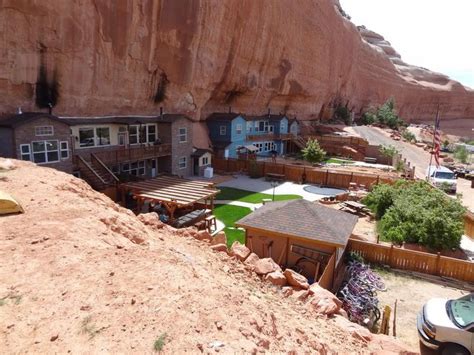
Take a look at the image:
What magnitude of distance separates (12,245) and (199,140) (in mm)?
31823

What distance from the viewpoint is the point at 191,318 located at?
5.90m

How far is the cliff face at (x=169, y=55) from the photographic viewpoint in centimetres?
2170

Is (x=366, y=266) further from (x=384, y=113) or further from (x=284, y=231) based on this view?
(x=384, y=113)

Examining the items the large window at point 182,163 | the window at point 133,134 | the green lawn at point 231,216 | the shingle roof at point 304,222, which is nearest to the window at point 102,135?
the window at point 133,134

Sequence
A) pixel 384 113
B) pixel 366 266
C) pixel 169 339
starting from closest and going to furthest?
1. pixel 169 339
2. pixel 366 266
3. pixel 384 113

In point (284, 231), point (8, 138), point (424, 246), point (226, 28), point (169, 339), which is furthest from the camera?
point (226, 28)

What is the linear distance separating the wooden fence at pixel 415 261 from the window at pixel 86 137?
18.6 meters

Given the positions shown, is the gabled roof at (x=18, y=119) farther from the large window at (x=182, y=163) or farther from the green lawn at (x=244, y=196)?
the green lawn at (x=244, y=196)

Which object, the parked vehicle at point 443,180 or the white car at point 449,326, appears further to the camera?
the parked vehicle at point 443,180

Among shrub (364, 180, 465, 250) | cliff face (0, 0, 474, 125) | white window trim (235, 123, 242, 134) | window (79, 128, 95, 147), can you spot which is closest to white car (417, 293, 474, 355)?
shrub (364, 180, 465, 250)

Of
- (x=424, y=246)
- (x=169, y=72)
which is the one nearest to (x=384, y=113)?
(x=169, y=72)

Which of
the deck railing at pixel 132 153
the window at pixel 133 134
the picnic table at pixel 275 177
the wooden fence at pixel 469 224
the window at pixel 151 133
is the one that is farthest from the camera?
the picnic table at pixel 275 177

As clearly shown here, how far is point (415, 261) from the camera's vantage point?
1593 cm

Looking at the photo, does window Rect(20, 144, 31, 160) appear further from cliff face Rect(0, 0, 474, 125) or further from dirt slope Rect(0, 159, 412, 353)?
dirt slope Rect(0, 159, 412, 353)
